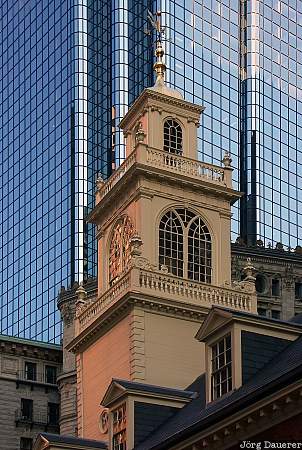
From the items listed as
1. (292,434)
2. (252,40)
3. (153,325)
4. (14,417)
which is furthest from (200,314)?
(252,40)

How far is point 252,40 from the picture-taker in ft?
622

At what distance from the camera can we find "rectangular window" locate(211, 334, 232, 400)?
130 feet

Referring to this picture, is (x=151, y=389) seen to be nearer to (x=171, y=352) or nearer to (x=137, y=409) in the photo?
(x=137, y=409)

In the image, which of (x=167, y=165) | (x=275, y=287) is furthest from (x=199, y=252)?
(x=275, y=287)

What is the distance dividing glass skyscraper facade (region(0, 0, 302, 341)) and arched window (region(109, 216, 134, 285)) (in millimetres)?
106446

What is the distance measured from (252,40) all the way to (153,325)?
139 m

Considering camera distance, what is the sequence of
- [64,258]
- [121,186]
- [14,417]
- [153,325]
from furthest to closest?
[64,258]
[14,417]
[121,186]
[153,325]

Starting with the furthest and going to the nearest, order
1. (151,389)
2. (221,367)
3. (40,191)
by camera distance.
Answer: (40,191) → (151,389) → (221,367)

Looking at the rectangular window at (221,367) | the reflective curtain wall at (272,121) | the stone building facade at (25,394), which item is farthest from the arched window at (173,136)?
the reflective curtain wall at (272,121)

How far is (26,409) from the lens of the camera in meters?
136

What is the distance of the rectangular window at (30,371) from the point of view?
13575 centimetres

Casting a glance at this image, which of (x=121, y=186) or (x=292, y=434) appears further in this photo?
(x=121, y=186)

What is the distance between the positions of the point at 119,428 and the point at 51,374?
9355 centimetres

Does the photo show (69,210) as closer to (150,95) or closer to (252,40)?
(252,40)
